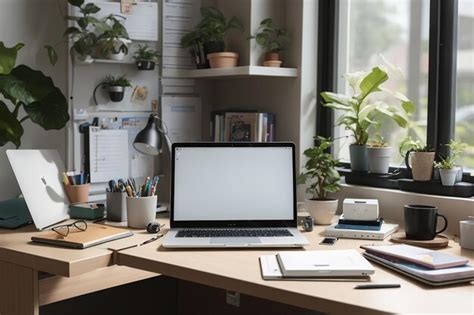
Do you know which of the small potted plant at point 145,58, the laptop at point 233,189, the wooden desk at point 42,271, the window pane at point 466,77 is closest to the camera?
the wooden desk at point 42,271

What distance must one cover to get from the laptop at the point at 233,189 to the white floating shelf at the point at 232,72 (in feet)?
1.68

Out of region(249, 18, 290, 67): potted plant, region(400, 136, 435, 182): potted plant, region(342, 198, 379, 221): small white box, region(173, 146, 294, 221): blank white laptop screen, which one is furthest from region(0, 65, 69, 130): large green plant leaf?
region(400, 136, 435, 182): potted plant

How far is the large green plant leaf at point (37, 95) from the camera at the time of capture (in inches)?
86.2

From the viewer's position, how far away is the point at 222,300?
8.95ft

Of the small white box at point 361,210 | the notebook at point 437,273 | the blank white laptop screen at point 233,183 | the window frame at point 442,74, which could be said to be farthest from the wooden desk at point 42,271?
the window frame at point 442,74

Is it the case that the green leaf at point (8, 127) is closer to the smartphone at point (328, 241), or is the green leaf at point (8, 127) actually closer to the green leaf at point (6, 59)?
the green leaf at point (6, 59)

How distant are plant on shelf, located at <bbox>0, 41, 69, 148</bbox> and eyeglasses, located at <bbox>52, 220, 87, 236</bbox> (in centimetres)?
37

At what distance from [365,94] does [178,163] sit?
2.70ft

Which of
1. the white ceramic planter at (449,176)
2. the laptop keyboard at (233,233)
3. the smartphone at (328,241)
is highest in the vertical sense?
the white ceramic planter at (449,176)

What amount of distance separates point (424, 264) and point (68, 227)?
1.11 meters

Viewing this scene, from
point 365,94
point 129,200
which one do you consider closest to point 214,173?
point 129,200

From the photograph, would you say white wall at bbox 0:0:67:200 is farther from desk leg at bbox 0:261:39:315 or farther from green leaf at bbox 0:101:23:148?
desk leg at bbox 0:261:39:315

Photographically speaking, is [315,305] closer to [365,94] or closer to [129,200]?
[129,200]

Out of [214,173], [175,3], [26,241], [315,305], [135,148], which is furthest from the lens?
[175,3]
